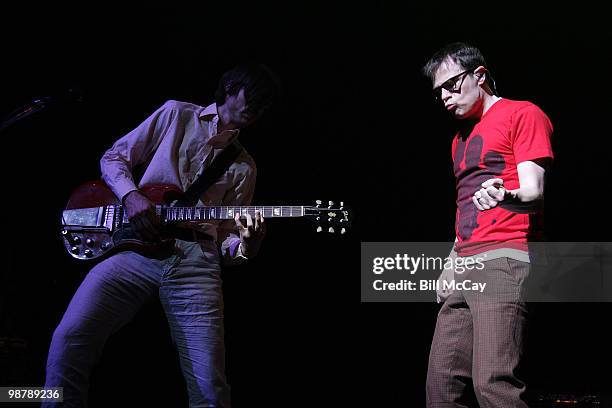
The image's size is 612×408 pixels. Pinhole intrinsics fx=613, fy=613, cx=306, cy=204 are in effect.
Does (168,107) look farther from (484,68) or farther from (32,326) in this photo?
(32,326)

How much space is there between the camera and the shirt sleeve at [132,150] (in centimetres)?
278

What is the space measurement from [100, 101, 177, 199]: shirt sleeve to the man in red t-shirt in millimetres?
1269

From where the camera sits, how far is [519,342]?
2.01 m

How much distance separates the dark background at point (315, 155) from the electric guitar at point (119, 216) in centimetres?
102

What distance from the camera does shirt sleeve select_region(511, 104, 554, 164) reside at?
6.73 ft

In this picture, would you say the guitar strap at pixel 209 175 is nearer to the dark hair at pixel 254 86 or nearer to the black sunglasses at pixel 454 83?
the dark hair at pixel 254 86

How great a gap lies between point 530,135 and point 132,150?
1748 mm

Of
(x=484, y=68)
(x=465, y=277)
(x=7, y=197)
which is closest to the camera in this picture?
(x=465, y=277)

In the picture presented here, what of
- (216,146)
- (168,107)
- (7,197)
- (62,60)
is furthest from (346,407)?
(62,60)

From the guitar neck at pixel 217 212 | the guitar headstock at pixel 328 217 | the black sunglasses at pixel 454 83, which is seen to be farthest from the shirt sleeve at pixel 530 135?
the guitar neck at pixel 217 212

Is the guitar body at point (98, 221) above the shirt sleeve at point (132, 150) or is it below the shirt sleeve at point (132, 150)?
below

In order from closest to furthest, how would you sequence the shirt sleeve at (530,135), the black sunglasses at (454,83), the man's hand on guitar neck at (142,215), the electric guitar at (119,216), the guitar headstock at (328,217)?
the shirt sleeve at (530,135)
the black sunglasses at (454,83)
the man's hand on guitar neck at (142,215)
the electric guitar at (119,216)
the guitar headstock at (328,217)

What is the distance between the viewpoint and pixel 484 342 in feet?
6.63

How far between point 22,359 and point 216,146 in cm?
161
